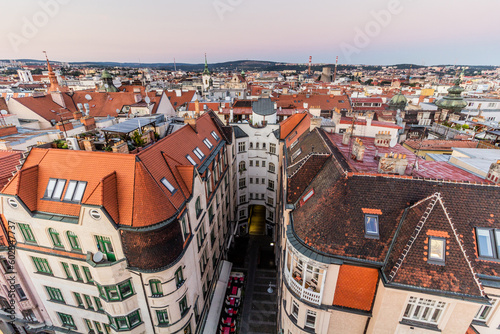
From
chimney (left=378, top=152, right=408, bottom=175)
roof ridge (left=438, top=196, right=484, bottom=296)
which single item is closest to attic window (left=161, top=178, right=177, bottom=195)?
chimney (left=378, top=152, right=408, bottom=175)

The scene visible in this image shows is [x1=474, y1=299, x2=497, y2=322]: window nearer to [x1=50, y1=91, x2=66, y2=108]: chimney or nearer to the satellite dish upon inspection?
the satellite dish

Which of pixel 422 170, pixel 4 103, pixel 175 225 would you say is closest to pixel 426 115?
pixel 422 170

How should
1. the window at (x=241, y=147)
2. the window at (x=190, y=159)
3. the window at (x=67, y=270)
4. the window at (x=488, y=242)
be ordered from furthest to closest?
the window at (x=241, y=147)
the window at (x=190, y=159)
the window at (x=67, y=270)
the window at (x=488, y=242)

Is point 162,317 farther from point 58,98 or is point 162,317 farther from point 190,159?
point 58,98

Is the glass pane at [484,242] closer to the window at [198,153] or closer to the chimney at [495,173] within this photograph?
the chimney at [495,173]

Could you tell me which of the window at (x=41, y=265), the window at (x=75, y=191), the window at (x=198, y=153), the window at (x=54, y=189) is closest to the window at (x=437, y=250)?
the window at (x=198, y=153)

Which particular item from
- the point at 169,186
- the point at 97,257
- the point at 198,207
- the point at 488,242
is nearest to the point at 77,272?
the point at 97,257

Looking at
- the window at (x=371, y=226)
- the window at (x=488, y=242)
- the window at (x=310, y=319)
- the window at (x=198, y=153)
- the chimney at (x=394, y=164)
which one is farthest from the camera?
the window at (x=198, y=153)
